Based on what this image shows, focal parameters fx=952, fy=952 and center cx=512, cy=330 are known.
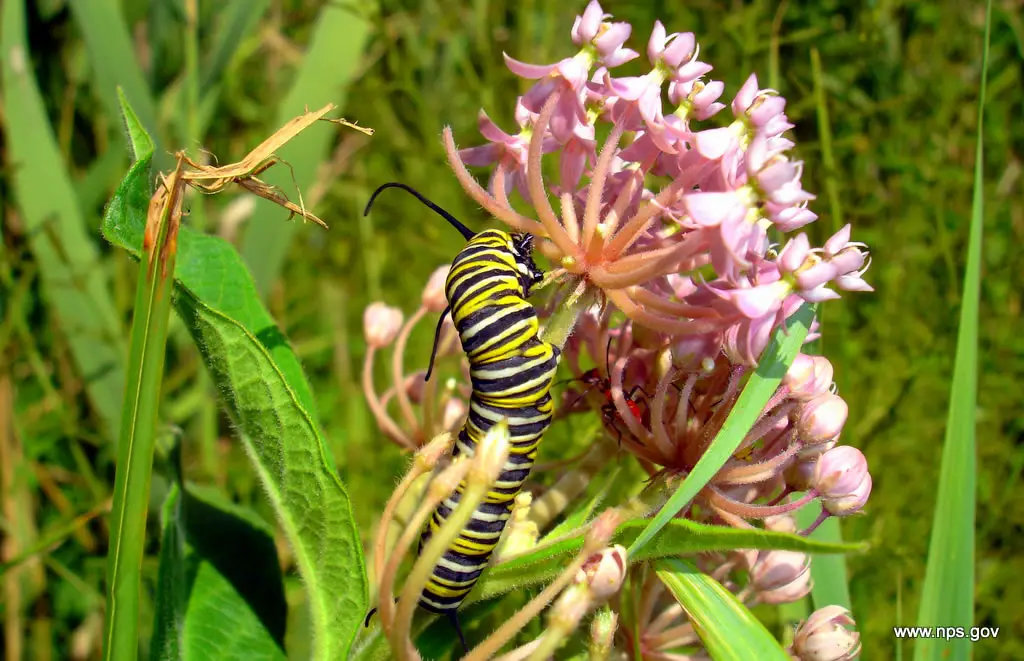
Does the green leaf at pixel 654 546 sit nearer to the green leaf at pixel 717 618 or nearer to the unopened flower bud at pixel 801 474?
the green leaf at pixel 717 618

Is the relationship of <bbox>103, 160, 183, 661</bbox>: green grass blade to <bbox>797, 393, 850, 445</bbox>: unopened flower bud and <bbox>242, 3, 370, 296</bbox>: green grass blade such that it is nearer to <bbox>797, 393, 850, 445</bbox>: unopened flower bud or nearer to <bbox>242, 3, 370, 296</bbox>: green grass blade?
<bbox>797, 393, 850, 445</bbox>: unopened flower bud

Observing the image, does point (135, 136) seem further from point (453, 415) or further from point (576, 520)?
point (576, 520)

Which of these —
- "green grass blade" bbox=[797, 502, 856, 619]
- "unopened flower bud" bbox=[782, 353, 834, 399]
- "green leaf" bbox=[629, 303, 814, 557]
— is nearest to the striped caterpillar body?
"green leaf" bbox=[629, 303, 814, 557]

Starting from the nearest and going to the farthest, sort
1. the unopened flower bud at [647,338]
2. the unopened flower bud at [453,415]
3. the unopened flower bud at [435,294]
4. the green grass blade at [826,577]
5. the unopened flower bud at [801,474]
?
the unopened flower bud at [801,474] < the unopened flower bud at [647,338] < the green grass blade at [826,577] < the unopened flower bud at [453,415] < the unopened flower bud at [435,294]

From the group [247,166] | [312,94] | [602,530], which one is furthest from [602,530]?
[312,94]

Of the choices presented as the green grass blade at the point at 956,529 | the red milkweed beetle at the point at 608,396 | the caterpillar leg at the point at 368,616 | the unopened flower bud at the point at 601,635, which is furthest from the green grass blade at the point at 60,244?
the green grass blade at the point at 956,529
